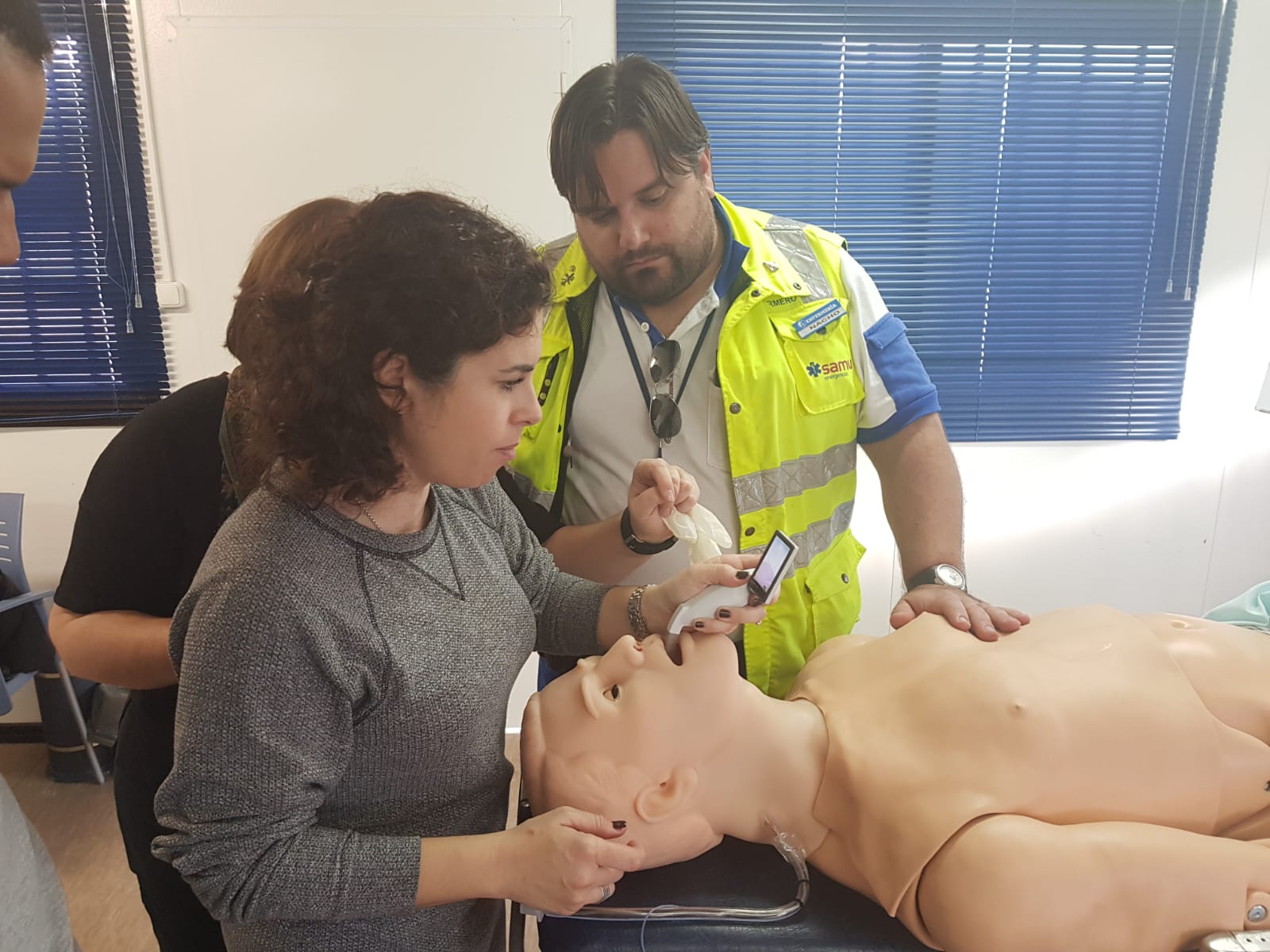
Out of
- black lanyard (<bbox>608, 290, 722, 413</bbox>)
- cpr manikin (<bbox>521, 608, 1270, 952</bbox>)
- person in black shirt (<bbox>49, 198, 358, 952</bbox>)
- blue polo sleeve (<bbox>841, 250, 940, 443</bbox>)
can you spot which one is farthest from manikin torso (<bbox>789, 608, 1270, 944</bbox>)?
person in black shirt (<bbox>49, 198, 358, 952</bbox>)

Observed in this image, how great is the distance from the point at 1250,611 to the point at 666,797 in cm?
150

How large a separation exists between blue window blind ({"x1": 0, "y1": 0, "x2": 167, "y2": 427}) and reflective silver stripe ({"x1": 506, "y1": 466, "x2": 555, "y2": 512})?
222 cm

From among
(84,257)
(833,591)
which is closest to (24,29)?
(833,591)

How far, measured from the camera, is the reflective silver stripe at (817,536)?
184 centimetres

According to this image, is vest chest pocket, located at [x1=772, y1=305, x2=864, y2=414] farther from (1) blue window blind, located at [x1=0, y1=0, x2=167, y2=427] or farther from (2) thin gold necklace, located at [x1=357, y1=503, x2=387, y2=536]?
(1) blue window blind, located at [x1=0, y1=0, x2=167, y2=427]

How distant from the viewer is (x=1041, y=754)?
3.92 feet

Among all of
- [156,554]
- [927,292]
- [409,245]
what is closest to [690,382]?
[409,245]

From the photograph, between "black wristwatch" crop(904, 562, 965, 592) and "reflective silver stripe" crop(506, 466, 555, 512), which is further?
"reflective silver stripe" crop(506, 466, 555, 512)

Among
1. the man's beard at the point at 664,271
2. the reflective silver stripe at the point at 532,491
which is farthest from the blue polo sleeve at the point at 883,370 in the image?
the reflective silver stripe at the point at 532,491

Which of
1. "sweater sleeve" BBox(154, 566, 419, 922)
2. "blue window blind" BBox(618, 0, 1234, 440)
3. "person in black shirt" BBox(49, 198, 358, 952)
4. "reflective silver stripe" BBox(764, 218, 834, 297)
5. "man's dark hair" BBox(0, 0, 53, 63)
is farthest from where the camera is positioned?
"blue window blind" BBox(618, 0, 1234, 440)

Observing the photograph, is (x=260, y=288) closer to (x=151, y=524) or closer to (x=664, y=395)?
(x=151, y=524)

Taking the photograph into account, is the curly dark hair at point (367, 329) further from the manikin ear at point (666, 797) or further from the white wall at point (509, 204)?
the white wall at point (509, 204)

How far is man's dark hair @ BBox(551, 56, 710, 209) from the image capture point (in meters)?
1.63

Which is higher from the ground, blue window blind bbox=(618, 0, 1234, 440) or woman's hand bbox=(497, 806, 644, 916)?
blue window blind bbox=(618, 0, 1234, 440)
